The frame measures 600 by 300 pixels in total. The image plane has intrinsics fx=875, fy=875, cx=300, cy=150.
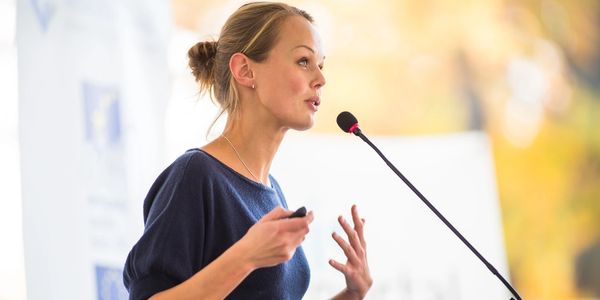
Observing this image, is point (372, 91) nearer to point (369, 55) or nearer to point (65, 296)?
point (369, 55)

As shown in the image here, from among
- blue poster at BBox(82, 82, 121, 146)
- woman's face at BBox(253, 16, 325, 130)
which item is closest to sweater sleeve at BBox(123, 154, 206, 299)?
woman's face at BBox(253, 16, 325, 130)

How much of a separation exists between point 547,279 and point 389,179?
108 cm

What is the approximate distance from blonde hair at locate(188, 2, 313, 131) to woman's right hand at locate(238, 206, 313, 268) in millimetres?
484

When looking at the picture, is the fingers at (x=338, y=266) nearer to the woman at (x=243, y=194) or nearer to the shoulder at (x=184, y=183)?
the woman at (x=243, y=194)

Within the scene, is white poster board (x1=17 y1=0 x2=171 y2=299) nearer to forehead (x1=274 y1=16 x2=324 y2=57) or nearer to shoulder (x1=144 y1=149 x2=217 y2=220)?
shoulder (x1=144 y1=149 x2=217 y2=220)

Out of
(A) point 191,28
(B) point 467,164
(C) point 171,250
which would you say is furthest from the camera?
(B) point 467,164

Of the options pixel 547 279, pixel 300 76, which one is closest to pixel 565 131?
pixel 547 279

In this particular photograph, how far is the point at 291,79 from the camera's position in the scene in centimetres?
185

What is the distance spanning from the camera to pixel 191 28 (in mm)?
3309

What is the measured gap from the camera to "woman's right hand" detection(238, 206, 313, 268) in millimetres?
1459

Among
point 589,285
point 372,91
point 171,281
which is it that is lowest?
point 589,285

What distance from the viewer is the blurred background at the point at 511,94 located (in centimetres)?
377

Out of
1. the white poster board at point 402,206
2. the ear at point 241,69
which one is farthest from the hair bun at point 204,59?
the white poster board at point 402,206

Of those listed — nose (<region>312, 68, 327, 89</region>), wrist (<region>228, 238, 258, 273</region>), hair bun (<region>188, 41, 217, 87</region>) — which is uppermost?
hair bun (<region>188, 41, 217, 87</region>)
